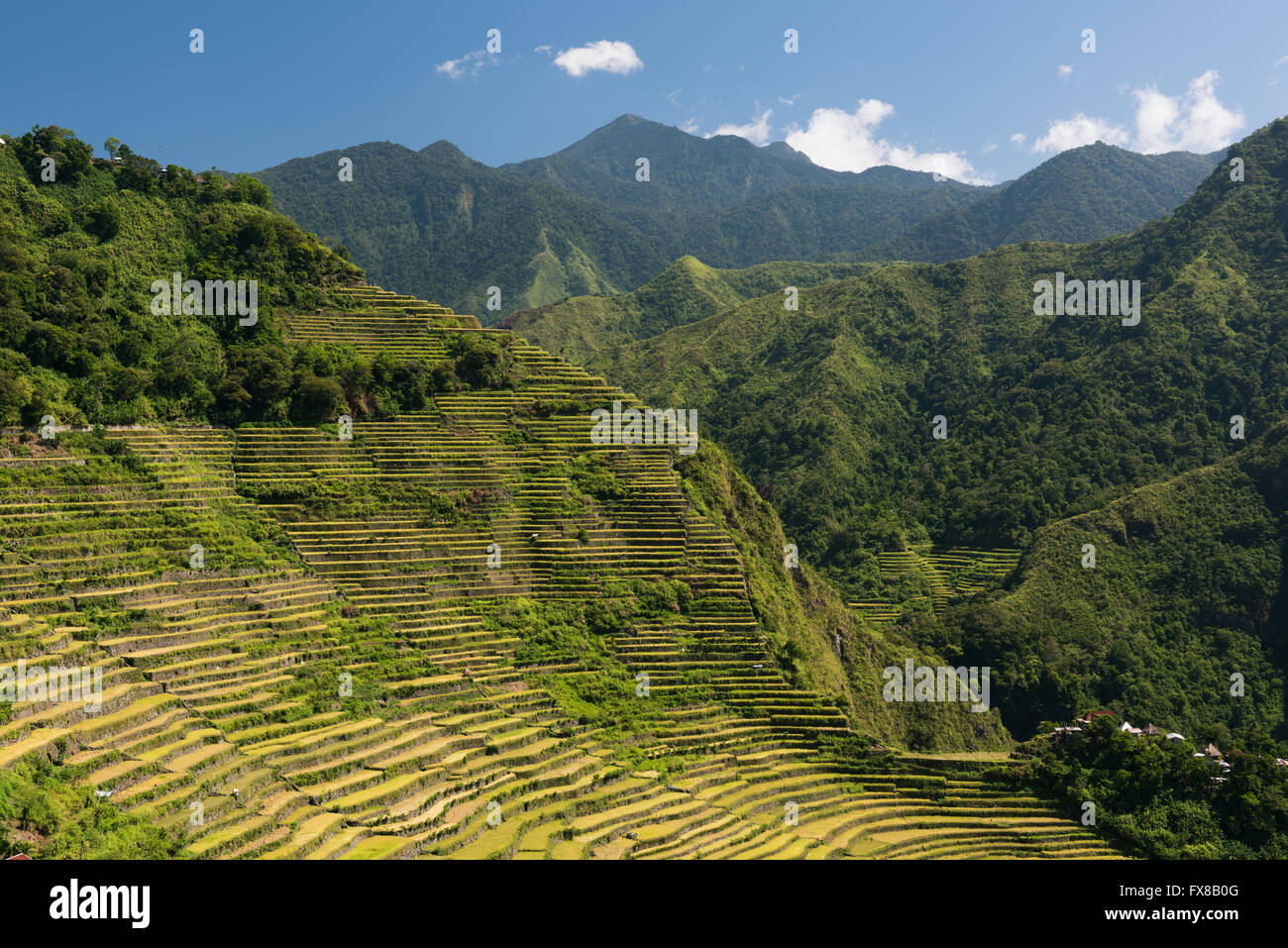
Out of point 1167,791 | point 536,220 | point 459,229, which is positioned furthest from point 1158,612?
point 459,229

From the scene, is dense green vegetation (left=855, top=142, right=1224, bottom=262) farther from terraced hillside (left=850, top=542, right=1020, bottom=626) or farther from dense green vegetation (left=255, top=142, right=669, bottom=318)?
terraced hillside (left=850, top=542, right=1020, bottom=626)

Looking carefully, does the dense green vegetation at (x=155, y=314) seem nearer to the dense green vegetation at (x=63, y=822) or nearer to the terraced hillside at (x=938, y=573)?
the dense green vegetation at (x=63, y=822)

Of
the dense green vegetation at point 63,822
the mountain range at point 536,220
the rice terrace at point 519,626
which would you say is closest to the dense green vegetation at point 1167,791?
the rice terrace at point 519,626

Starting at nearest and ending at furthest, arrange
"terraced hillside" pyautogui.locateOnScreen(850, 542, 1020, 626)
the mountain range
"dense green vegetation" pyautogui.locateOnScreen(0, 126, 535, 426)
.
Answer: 1. "dense green vegetation" pyautogui.locateOnScreen(0, 126, 535, 426)
2. "terraced hillside" pyautogui.locateOnScreen(850, 542, 1020, 626)
3. the mountain range

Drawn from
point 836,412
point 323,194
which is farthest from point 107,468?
point 323,194

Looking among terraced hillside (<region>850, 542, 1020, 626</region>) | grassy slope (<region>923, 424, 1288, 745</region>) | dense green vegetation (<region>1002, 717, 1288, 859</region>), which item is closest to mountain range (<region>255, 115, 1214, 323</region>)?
terraced hillside (<region>850, 542, 1020, 626</region>)

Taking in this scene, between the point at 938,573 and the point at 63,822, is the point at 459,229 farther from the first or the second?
the point at 63,822
